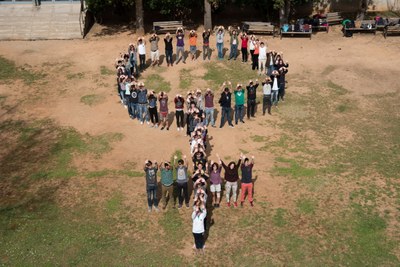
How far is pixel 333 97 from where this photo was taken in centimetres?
2150

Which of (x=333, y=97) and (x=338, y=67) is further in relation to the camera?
(x=338, y=67)

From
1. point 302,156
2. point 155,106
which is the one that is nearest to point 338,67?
point 302,156

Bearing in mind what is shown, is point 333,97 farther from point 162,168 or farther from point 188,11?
point 188,11

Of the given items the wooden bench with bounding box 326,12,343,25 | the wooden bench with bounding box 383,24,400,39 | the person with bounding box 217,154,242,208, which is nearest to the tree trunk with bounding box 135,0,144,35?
the wooden bench with bounding box 326,12,343,25

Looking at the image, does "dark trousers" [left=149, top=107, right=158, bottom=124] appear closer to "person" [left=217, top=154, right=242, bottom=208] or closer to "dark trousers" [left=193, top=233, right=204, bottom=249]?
"person" [left=217, top=154, right=242, bottom=208]

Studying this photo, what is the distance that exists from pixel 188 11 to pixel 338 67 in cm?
1163

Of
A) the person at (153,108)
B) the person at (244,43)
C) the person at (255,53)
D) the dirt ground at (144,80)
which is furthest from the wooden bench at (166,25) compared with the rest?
the person at (153,108)

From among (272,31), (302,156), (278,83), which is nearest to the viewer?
(302,156)

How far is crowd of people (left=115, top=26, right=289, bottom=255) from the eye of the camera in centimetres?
1411

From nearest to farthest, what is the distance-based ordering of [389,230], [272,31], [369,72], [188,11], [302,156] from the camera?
[389,230] < [302,156] < [369,72] < [272,31] < [188,11]

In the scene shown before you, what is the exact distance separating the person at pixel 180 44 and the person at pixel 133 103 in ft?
19.1

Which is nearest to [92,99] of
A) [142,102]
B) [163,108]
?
[142,102]

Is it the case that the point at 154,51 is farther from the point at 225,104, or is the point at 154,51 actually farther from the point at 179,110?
the point at 225,104

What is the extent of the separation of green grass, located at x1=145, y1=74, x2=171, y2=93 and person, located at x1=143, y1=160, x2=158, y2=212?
8872mm
